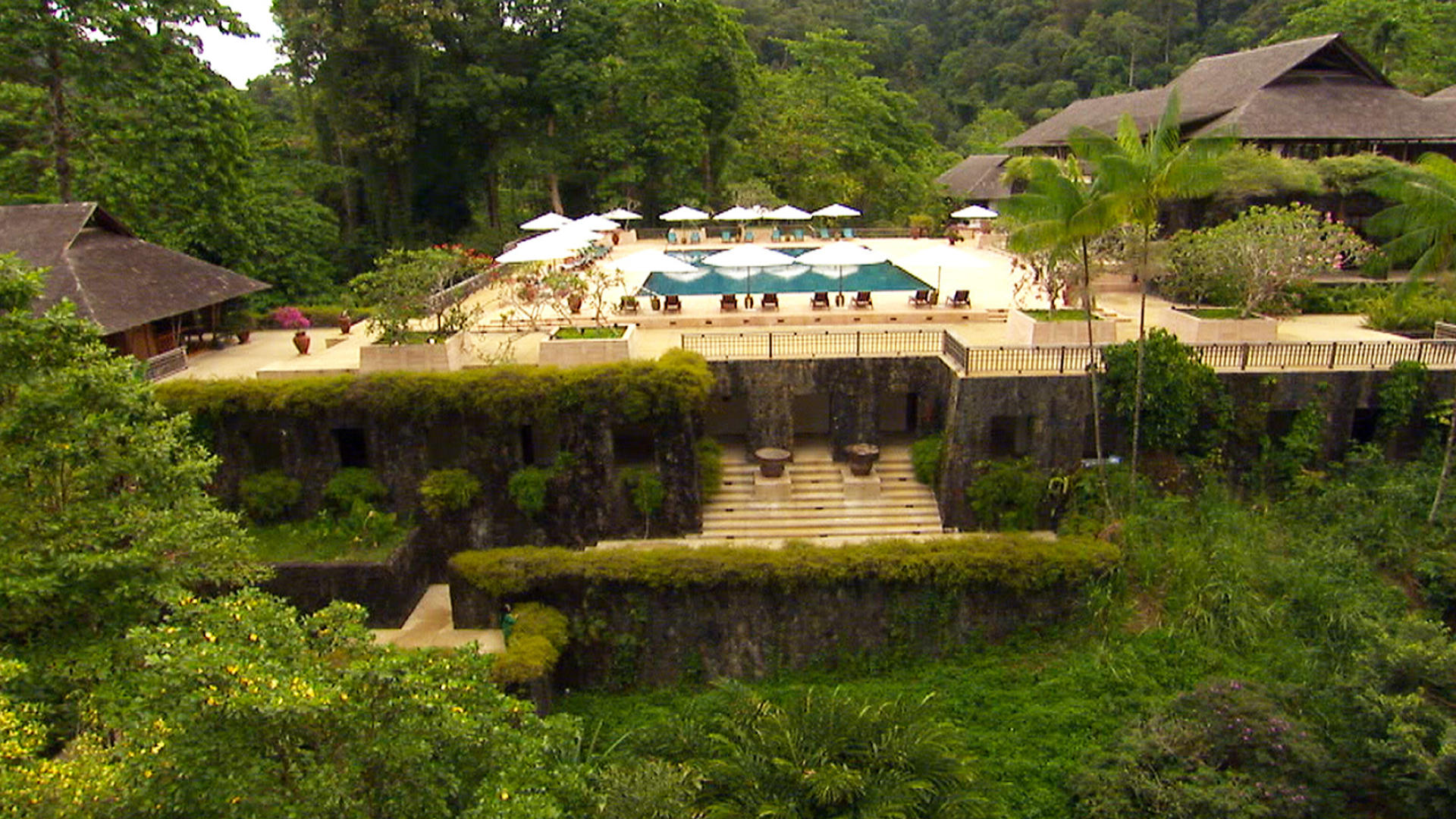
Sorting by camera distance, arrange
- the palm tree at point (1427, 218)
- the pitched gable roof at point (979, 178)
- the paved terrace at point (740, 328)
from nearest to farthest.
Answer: the palm tree at point (1427, 218), the paved terrace at point (740, 328), the pitched gable roof at point (979, 178)

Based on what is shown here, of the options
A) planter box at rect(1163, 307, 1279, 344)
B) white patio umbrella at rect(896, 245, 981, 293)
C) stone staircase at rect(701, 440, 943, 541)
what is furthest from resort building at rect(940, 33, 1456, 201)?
stone staircase at rect(701, 440, 943, 541)

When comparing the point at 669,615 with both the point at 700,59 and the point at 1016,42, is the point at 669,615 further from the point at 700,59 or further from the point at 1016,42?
the point at 1016,42

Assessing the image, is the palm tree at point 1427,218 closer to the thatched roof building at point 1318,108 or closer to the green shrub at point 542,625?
the thatched roof building at point 1318,108

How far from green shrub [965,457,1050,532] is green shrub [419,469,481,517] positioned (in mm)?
10161

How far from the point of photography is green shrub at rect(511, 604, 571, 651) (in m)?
15.7

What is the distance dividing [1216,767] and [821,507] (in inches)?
336

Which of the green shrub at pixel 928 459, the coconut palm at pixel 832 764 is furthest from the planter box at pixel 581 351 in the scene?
the coconut palm at pixel 832 764

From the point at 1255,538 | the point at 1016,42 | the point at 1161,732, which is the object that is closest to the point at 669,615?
the point at 1161,732

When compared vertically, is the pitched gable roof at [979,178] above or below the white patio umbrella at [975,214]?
above

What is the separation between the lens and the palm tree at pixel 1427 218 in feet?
52.9

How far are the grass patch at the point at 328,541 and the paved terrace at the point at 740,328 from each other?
3184mm

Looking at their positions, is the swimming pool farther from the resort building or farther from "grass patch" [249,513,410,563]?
"grass patch" [249,513,410,563]

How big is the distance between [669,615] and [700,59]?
32003 millimetres

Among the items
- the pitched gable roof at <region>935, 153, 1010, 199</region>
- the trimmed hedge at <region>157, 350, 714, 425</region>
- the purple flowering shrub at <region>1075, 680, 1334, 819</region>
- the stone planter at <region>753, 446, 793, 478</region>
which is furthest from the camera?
the pitched gable roof at <region>935, 153, 1010, 199</region>
